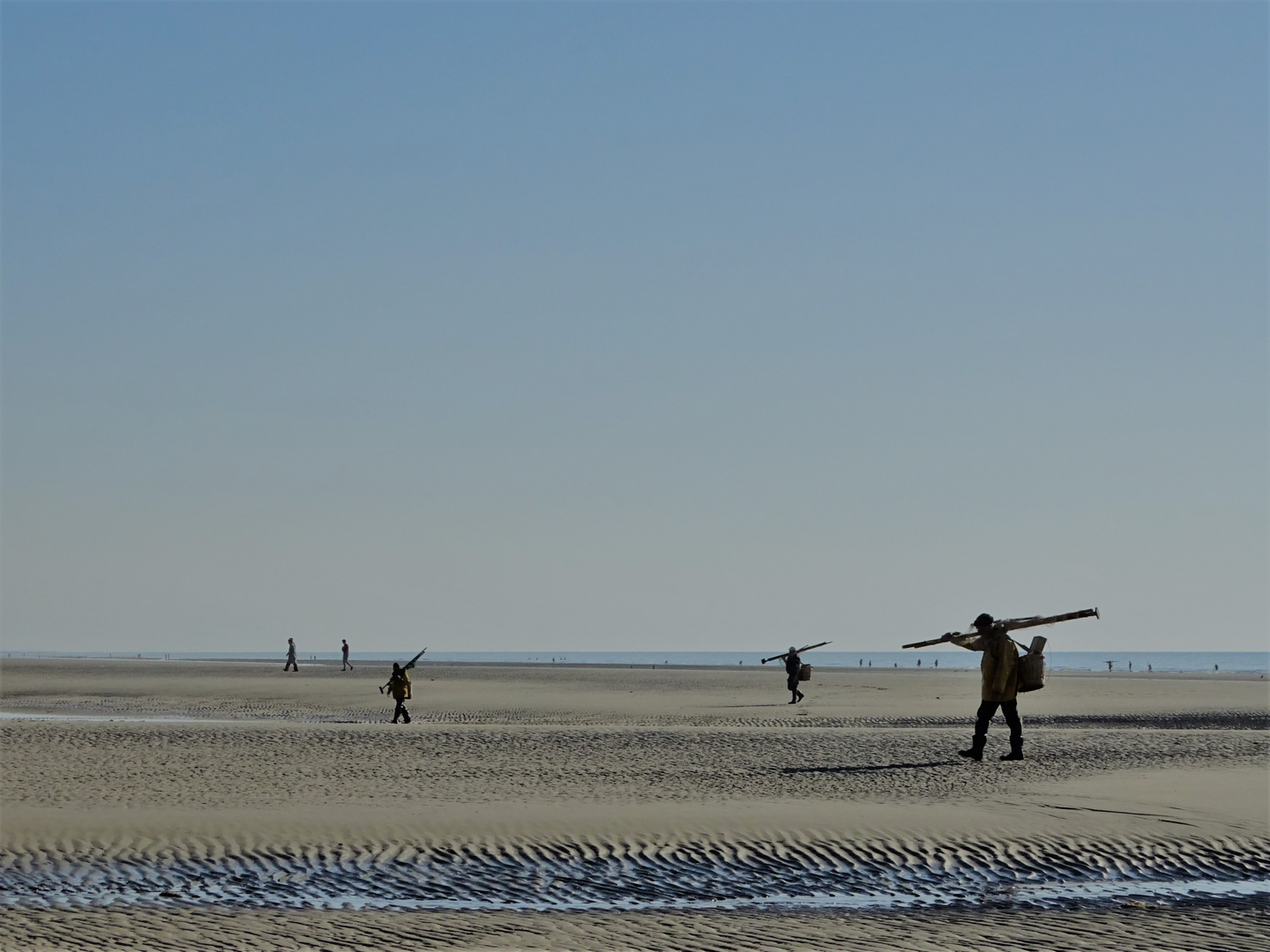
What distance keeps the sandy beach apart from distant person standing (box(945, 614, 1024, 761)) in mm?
425

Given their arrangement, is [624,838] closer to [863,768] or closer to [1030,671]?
[863,768]

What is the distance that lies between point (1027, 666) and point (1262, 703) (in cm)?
2675

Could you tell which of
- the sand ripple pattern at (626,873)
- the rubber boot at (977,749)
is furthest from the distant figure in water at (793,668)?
the sand ripple pattern at (626,873)

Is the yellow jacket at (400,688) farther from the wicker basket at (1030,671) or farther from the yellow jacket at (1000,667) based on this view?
the wicker basket at (1030,671)

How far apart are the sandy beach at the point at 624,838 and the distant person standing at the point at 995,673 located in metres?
0.42

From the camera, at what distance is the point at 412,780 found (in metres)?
16.9

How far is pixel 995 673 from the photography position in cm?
1842

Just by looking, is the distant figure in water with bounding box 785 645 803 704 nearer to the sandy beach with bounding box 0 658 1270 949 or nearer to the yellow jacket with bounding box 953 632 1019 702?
the sandy beach with bounding box 0 658 1270 949

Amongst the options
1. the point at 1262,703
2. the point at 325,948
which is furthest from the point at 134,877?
the point at 1262,703

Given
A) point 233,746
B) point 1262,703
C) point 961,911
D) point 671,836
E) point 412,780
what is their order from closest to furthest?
point 961,911
point 671,836
point 412,780
point 233,746
point 1262,703

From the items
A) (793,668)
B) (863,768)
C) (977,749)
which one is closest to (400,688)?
(793,668)

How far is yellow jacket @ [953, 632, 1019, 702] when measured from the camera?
60.2ft

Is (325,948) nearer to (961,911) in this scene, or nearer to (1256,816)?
(961,911)

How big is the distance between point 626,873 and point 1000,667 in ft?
26.9
